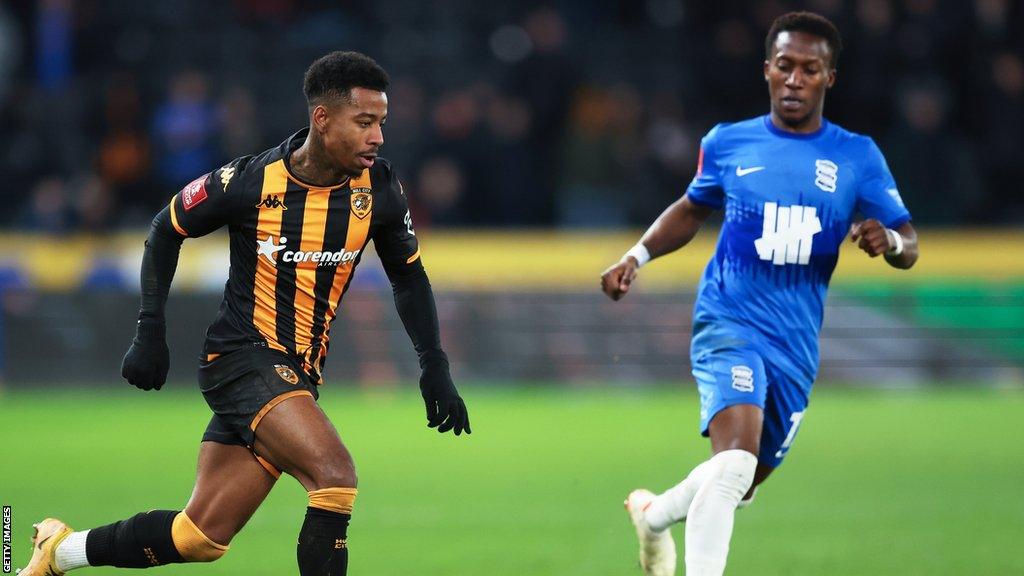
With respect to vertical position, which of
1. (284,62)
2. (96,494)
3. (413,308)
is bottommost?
(96,494)

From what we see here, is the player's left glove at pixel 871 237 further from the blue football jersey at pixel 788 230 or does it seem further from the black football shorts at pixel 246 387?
the black football shorts at pixel 246 387

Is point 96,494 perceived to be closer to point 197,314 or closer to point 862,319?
point 197,314

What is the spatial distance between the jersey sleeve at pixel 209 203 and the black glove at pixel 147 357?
0.40 meters

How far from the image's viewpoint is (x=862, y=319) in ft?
53.8

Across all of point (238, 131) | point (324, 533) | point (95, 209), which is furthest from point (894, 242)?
point (95, 209)

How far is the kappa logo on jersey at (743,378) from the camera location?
6523 mm

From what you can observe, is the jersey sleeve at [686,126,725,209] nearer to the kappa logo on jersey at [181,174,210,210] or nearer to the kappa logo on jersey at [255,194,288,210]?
the kappa logo on jersey at [255,194,288,210]

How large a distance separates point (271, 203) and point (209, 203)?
243 millimetres

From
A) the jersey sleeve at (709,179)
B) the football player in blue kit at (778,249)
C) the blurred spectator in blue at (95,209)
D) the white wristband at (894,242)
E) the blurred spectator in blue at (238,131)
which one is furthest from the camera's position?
the blurred spectator in blue at (238,131)

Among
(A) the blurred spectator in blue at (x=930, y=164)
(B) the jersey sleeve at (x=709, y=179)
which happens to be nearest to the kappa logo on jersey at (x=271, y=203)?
(B) the jersey sleeve at (x=709, y=179)

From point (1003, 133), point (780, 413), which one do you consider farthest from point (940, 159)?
point (780, 413)

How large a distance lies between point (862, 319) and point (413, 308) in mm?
10631

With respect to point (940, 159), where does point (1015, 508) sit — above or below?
below

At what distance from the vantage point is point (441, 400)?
6.45m
